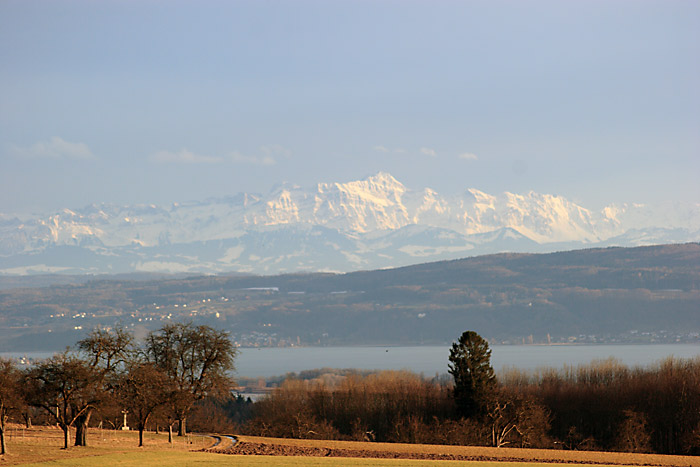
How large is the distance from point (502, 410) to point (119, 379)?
1371 inches

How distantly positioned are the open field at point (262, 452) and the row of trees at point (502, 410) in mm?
15497

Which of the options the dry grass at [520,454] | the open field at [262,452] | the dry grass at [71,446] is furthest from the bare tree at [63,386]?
the dry grass at [520,454]

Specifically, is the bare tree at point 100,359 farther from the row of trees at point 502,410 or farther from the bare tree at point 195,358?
the row of trees at point 502,410

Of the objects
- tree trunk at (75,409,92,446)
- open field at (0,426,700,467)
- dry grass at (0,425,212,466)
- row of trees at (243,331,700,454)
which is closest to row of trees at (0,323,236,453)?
tree trunk at (75,409,92,446)

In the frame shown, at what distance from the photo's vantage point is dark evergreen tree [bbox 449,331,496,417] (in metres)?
82.9

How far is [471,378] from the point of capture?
8381cm

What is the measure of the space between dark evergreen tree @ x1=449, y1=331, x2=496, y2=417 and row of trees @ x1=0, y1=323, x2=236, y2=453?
22.2 metres

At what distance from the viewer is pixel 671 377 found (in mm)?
111375

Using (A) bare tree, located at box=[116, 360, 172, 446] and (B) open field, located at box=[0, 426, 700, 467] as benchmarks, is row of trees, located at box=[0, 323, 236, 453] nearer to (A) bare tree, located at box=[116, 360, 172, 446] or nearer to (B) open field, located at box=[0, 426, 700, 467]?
(A) bare tree, located at box=[116, 360, 172, 446]

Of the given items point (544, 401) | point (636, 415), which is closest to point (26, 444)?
point (636, 415)

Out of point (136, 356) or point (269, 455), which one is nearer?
point (269, 455)

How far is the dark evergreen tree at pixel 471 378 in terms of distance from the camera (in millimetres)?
82875

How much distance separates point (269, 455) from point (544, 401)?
58582 millimetres

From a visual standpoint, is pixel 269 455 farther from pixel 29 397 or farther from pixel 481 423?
pixel 481 423
